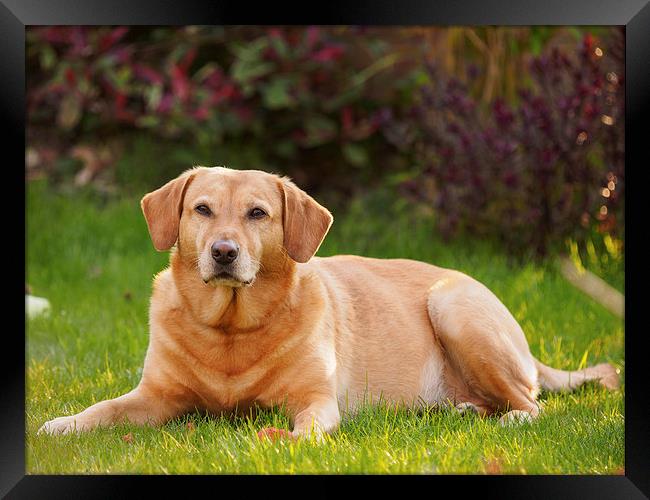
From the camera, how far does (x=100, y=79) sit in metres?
8.70

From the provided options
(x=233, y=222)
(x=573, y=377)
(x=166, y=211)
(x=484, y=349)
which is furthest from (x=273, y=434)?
(x=573, y=377)

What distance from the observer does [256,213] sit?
12.8 feet

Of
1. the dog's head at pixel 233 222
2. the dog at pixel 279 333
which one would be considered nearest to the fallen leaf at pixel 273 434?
the dog at pixel 279 333

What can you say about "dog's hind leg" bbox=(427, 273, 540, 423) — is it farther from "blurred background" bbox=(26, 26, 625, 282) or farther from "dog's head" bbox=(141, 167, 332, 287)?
"blurred background" bbox=(26, 26, 625, 282)

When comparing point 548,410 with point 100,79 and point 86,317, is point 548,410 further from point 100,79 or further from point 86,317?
point 100,79

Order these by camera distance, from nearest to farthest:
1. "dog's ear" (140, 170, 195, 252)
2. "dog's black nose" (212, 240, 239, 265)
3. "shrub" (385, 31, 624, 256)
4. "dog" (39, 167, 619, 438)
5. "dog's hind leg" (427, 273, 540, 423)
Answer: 1. "dog's black nose" (212, 240, 239, 265)
2. "dog" (39, 167, 619, 438)
3. "dog's ear" (140, 170, 195, 252)
4. "dog's hind leg" (427, 273, 540, 423)
5. "shrub" (385, 31, 624, 256)

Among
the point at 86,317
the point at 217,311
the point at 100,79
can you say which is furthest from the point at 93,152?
the point at 217,311

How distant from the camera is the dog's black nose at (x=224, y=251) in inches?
146

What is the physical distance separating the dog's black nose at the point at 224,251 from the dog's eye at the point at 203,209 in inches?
8.2

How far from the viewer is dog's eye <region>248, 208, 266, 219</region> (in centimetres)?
390

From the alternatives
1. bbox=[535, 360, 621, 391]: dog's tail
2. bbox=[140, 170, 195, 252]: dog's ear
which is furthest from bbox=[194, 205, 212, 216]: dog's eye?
bbox=[535, 360, 621, 391]: dog's tail

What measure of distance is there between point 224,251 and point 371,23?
1.09 m

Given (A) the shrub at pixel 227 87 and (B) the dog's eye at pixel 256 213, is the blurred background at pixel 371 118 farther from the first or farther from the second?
(B) the dog's eye at pixel 256 213

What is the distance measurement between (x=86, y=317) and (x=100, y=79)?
11.0 ft
